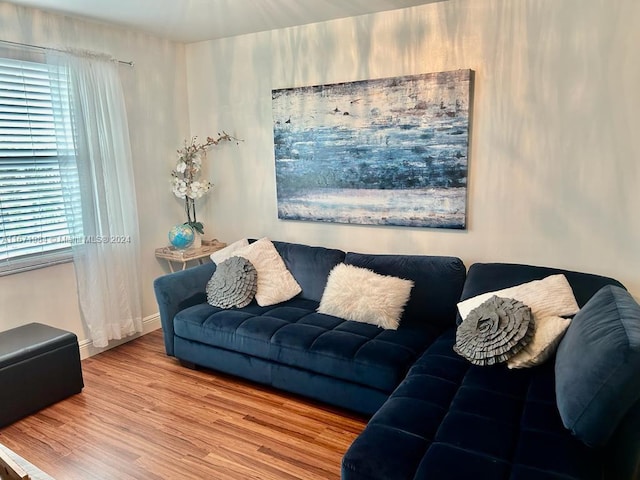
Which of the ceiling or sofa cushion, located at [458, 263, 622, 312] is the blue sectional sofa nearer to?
sofa cushion, located at [458, 263, 622, 312]

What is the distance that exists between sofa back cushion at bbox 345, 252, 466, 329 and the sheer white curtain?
6.86 feet

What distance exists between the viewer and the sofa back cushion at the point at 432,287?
2.86 metres

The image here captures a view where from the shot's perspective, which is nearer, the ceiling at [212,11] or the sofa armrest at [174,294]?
the ceiling at [212,11]

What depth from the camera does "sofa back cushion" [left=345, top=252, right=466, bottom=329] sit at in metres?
2.86

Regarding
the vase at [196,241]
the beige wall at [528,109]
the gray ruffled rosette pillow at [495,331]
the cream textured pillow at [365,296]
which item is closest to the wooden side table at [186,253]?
the vase at [196,241]

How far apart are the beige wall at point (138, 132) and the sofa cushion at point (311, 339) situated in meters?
0.95

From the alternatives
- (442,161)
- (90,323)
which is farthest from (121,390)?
(442,161)

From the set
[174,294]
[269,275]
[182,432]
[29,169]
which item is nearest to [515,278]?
[269,275]

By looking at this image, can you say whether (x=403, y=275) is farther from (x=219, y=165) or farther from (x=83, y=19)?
(x=83, y=19)

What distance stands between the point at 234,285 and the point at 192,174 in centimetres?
131

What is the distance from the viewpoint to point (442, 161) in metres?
3.02

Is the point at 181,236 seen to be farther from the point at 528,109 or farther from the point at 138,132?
the point at 528,109

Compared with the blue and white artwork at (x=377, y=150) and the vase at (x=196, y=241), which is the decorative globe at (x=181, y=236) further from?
the blue and white artwork at (x=377, y=150)

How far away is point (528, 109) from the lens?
2.76 m
